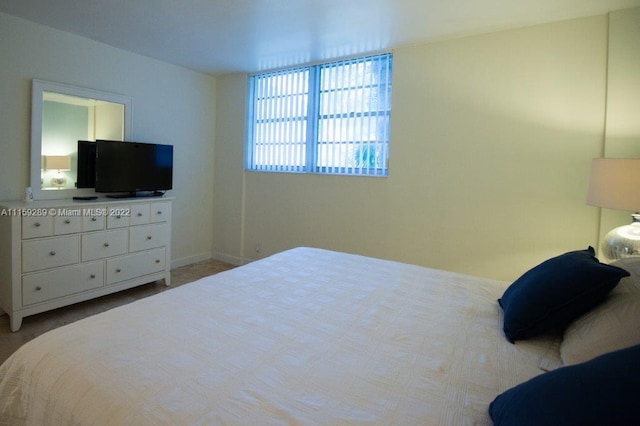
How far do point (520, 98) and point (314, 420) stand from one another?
9.96 ft

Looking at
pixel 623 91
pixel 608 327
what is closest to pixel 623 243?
pixel 623 91

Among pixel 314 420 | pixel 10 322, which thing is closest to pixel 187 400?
pixel 314 420

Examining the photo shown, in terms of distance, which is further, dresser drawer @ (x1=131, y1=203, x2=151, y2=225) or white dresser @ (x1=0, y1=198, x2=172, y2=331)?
dresser drawer @ (x1=131, y1=203, x2=151, y2=225)

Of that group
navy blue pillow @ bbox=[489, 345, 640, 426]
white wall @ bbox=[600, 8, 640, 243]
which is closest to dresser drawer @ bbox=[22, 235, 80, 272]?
navy blue pillow @ bbox=[489, 345, 640, 426]

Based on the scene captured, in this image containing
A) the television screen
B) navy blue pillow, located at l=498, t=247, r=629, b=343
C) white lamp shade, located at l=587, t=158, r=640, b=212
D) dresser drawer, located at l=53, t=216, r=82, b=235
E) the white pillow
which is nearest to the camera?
the white pillow

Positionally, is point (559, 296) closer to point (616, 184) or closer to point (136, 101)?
point (616, 184)

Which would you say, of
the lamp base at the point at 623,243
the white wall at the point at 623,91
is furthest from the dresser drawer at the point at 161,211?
the white wall at the point at 623,91

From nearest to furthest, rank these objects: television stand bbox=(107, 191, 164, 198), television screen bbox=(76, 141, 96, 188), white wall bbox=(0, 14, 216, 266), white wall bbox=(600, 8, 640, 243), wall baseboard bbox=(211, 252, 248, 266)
Answer: white wall bbox=(600, 8, 640, 243)
white wall bbox=(0, 14, 216, 266)
television screen bbox=(76, 141, 96, 188)
television stand bbox=(107, 191, 164, 198)
wall baseboard bbox=(211, 252, 248, 266)

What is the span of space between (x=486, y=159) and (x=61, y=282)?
3.86 meters

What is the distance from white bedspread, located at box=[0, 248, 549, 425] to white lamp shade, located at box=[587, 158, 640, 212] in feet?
3.71

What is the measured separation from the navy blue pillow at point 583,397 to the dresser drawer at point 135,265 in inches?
136

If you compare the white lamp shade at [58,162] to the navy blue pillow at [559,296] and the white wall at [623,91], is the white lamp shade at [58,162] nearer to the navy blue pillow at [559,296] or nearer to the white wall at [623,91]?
the navy blue pillow at [559,296]

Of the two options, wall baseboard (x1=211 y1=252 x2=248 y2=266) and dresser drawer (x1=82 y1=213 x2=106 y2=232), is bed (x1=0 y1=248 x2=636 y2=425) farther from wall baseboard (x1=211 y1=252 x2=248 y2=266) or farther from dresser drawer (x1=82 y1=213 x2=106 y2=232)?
wall baseboard (x1=211 y1=252 x2=248 y2=266)

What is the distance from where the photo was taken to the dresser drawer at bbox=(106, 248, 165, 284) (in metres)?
3.24
